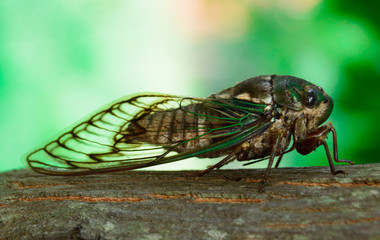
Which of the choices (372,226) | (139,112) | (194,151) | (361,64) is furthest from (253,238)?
(361,64)

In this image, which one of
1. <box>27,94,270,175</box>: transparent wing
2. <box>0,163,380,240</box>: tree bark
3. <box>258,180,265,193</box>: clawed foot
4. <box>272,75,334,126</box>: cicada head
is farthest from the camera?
<box>272,75,334,126</box>: cicada head

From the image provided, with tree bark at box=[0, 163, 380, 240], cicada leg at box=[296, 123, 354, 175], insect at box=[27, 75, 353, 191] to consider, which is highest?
insect at box=[27, 75, 353, 191]

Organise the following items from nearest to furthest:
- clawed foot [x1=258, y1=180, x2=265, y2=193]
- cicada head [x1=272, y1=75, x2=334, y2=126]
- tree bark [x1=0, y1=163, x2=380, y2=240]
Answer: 1. tree bark [x1=0, y1=163, x2=380, y2=240]
2. clawed foot [x1=258, y1=180, x2=265, y2=193]
3. cicada head [x1=272, y1=75, x2=334, y2=126]

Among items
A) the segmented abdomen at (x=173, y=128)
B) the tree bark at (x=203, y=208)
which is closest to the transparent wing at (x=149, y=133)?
the segmented abdomen at (x=173, y=128)

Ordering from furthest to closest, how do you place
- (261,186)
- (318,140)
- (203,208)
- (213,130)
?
(213,130) < (318,140) < (261,186) < (203,208)

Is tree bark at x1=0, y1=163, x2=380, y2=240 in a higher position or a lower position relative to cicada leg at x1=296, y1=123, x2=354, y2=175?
lower

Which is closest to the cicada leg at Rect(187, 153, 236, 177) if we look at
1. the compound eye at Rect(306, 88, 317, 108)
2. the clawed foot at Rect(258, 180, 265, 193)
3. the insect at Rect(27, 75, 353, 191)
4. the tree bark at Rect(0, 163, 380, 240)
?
the insect at Rect(27, 75, 353, 191)

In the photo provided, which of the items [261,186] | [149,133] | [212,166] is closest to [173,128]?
[149,133]

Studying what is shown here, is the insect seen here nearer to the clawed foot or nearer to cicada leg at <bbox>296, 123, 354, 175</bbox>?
cicada leg at <bbox>296, 123, 354, 175</bbox>

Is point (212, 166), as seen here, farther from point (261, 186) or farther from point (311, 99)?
point (311, 99)
